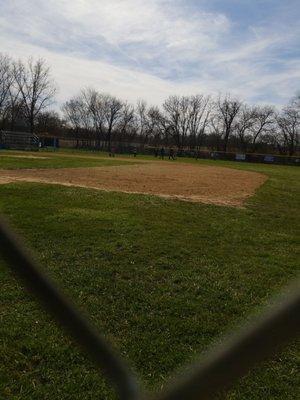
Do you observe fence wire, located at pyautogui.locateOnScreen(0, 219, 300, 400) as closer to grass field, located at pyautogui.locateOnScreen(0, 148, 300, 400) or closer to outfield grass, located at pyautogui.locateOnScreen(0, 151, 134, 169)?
grass field, located at pyautogui.locateOnScreen(0, 148, 300, 400)

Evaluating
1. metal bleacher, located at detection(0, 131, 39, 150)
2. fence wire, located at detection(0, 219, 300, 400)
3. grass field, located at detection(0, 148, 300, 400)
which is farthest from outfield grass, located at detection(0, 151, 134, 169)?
fence wire, located at detection(0, 219, 300, 400)

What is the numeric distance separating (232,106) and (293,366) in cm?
10284

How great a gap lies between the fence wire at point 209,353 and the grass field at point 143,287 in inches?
59.4

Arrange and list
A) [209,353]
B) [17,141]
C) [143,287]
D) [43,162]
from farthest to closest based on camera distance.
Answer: [17,141]
[43,162]
[143,287]
[209,353]

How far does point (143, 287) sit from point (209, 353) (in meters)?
4.79

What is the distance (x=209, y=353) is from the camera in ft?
2.57

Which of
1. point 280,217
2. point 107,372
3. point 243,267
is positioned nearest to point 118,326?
point 243,267

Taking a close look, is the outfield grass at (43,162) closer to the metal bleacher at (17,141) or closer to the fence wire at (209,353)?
the metal bleacher at (17,141)

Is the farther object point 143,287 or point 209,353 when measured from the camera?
point 143,287

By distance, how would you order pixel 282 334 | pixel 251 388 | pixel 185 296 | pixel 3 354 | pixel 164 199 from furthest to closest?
pixel 164 199
pixel 185 296
pixel 3 354
pixel 251 388
pixel 282 334

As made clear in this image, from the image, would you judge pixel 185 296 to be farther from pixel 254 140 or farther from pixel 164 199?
pixel 254 140

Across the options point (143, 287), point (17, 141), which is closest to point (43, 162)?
point (143, 287)

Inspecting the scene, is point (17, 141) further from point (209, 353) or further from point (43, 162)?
point (209, 353)

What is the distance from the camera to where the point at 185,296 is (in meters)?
5.29
